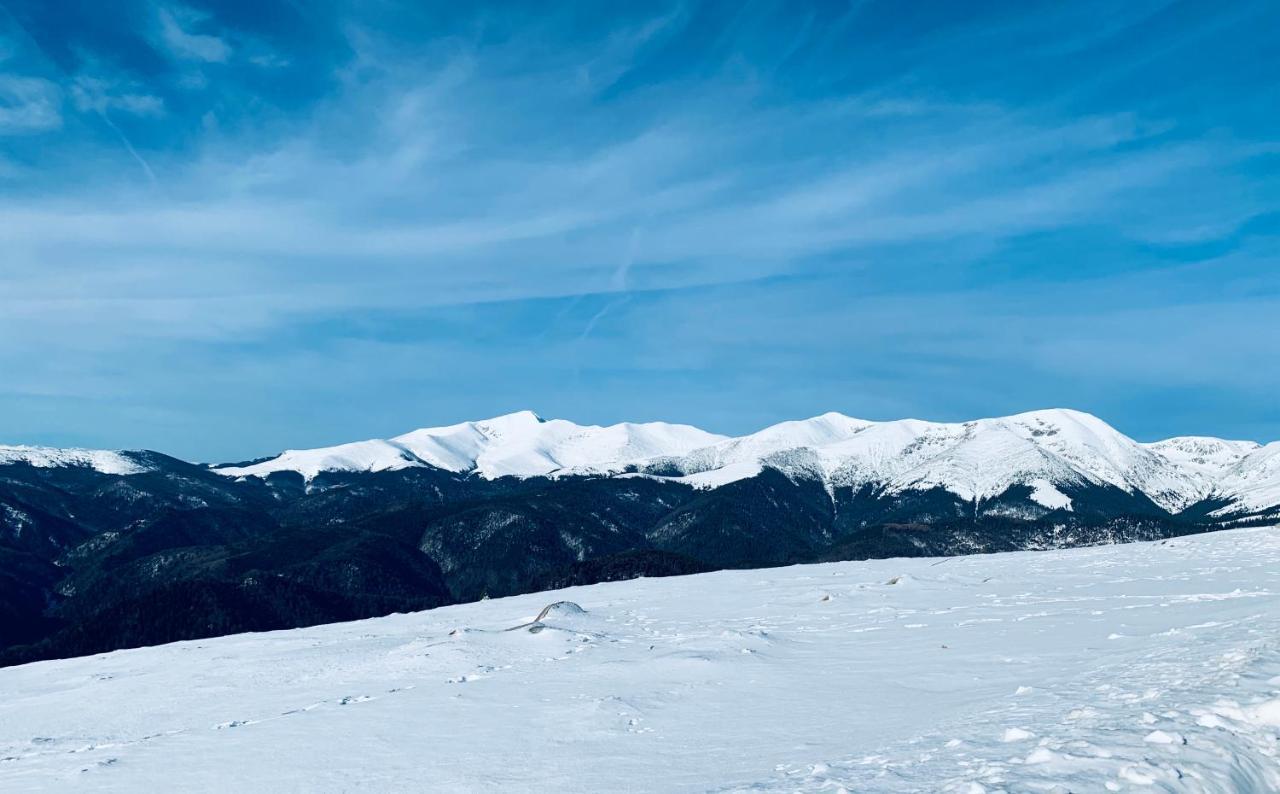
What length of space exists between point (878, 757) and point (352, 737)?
9539mm

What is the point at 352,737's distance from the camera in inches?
661

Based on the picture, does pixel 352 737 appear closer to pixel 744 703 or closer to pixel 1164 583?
pixel 744 703

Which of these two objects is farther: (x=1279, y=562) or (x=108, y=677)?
(x=1279, y=562)

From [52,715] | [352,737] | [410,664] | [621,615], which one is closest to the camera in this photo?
[352,737]

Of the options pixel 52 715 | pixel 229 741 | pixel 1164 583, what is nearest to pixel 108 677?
pixel 52 715

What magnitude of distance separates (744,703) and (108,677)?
1883cm

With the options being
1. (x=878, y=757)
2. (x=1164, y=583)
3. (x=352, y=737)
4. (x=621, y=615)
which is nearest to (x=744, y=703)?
(x=878, y=757)

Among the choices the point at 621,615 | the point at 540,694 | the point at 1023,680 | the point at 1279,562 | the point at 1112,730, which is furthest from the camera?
the point at 1279,562

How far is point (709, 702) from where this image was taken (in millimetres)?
18734

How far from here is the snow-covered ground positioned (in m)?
12.4

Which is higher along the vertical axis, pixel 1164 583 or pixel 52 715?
pixel 1164 583

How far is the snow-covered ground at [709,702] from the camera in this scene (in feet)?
40.7

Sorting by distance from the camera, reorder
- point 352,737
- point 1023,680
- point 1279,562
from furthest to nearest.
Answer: point 1279,562
point 1023,680
point 352,737

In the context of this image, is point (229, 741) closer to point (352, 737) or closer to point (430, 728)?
point (352, 737)
